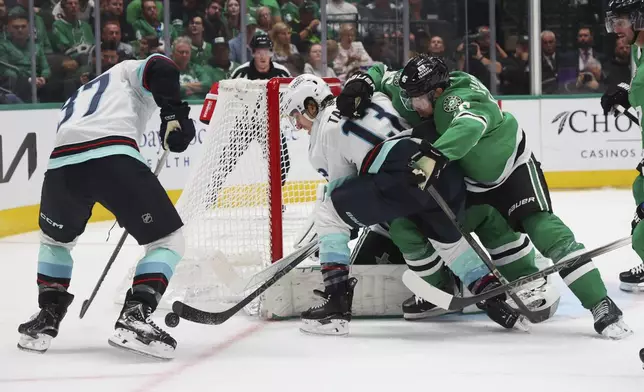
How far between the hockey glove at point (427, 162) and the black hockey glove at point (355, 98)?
15.2 inches

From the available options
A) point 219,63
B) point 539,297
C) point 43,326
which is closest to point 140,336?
point 43,326

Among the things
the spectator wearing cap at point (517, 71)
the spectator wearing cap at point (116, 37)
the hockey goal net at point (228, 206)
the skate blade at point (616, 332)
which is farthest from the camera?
the spectator wearing cap at point (517, 71)

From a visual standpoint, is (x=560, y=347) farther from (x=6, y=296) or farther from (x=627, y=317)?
(x=6, y=296)

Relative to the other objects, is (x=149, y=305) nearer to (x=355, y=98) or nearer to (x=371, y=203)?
(x=371, y=203)

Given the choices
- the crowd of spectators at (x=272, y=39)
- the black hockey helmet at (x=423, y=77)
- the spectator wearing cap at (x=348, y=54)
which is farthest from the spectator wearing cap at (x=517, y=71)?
the black hockey helmet at (x=423, y=77)

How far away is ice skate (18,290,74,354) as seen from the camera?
323 cm

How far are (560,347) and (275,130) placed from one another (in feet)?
4.01

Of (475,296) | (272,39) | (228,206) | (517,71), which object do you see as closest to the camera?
(475,296)

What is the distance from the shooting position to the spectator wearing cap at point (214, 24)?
7.81 meters

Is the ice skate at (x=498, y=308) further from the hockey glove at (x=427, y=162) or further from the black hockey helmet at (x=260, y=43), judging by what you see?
the black hockey helmet at (x=260, y=43)

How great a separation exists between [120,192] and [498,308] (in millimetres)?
1229

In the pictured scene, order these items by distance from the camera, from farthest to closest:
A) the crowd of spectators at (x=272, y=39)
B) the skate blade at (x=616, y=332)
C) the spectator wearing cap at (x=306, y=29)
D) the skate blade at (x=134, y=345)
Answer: the spectator wearing cap at (x=306, y=29)
the crowd of spectators at (x=272, y=39)
the skate blade at (x=616, y=332)
the skate blade at (x=134, y=345)

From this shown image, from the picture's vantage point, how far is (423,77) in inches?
133

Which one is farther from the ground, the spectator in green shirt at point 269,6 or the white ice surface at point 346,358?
the spectator in green shirt at point 269,6
